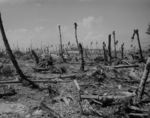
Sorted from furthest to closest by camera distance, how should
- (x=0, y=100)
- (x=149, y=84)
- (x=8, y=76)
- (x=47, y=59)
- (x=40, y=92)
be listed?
(x=47, y=59) < (x=8, y=76) < (x=149, y=84) < (x=40, y=92) < (x=0, y=100)

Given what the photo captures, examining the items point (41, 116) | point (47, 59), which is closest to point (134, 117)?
point (41, 116)

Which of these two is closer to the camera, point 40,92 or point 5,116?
point 5,116

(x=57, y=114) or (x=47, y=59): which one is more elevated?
(x=47, y=59)

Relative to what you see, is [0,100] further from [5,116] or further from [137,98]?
[137,98]

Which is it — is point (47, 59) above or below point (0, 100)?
above

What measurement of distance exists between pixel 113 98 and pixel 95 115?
1113 millimetres

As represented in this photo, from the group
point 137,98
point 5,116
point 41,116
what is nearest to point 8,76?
point 5,116

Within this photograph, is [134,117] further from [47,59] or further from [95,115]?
[47,59]

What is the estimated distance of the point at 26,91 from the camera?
277 inches

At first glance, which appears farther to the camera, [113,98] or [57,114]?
[113,98]

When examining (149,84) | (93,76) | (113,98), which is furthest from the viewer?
(93,76)

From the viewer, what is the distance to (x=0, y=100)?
18.7 ft

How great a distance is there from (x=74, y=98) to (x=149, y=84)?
538cm

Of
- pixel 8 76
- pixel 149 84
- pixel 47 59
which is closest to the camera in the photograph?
pixel 149 84
